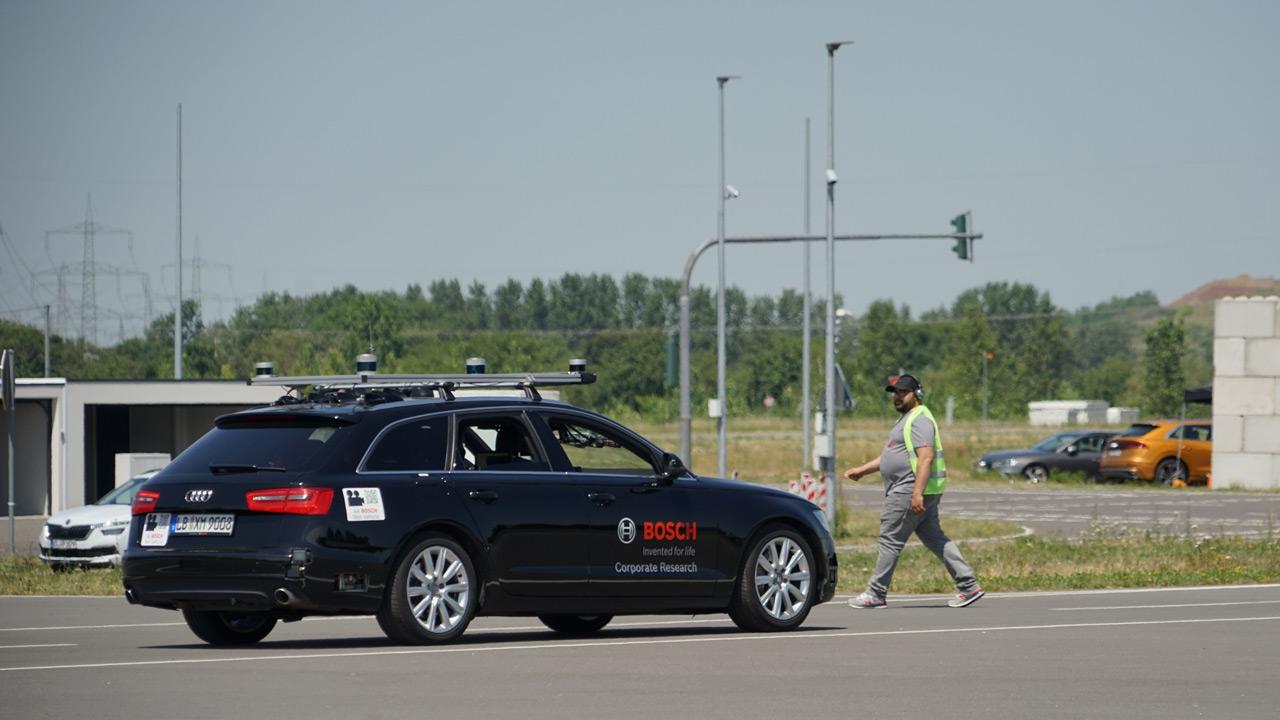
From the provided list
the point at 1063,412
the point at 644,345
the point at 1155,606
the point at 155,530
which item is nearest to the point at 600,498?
the point at 155,530

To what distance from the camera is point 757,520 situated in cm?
1406

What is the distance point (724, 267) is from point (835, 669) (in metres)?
→ 37.4

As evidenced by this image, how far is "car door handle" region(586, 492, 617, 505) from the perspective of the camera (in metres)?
13.4

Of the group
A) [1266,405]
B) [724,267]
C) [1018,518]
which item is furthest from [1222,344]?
[1018,518]

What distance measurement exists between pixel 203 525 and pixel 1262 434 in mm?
39279

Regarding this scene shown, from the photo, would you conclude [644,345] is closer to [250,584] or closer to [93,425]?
[93,425]

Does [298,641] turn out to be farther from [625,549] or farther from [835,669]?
[835,669]

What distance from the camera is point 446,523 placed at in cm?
1263

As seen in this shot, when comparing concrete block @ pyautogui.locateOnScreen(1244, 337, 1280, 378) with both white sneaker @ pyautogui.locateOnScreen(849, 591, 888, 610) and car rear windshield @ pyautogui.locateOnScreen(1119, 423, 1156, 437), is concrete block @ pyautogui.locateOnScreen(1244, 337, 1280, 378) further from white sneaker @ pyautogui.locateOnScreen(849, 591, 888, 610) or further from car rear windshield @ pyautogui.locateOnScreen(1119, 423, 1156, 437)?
white sneaker @ pyautogui.locateOnScreen(849, 591, 888, 610)

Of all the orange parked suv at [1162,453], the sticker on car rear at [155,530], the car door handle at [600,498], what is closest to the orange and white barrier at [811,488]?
the car door handle at [600,498]

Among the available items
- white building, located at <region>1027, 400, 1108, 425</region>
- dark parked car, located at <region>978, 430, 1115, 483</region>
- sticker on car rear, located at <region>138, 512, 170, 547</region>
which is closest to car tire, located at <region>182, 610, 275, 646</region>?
sticker on car rear, located at <region>138, 512, 170, 547</region>

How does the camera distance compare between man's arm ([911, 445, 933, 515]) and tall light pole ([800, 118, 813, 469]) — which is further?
tall light pole ([800, 118, 813, 469])

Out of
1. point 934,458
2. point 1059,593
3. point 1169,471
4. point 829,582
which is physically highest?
point 934,458

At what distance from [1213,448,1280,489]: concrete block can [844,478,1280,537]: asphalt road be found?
2.00 m
